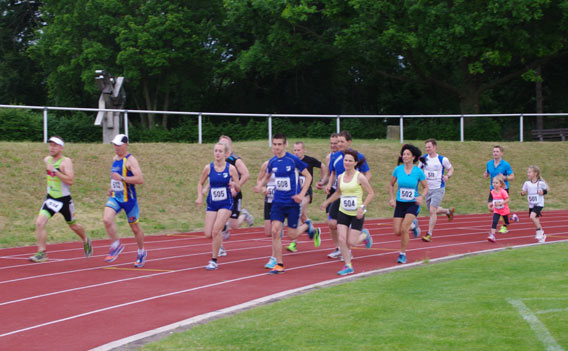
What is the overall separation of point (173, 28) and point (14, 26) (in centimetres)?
1553

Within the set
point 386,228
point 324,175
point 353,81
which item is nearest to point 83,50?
point 353,81

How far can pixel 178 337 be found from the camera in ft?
21.1

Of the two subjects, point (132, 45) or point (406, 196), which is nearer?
point (406, 196)

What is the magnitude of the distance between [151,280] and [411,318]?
4.41 metres

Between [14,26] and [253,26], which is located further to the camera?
[14,26]

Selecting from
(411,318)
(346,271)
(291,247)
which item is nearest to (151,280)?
(346,271)

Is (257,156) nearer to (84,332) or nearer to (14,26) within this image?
(84,332)

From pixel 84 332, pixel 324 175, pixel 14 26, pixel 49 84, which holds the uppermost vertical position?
pixel 14 26

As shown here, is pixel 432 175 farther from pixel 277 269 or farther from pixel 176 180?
pixel 176 180

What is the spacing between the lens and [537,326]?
6477 millimetres

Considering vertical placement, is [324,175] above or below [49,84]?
below

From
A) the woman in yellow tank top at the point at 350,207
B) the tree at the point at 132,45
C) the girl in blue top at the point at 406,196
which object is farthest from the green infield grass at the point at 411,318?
the tree at the point at 132,45

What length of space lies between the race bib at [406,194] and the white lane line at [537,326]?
3.86 metres

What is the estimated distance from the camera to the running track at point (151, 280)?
282 inches
